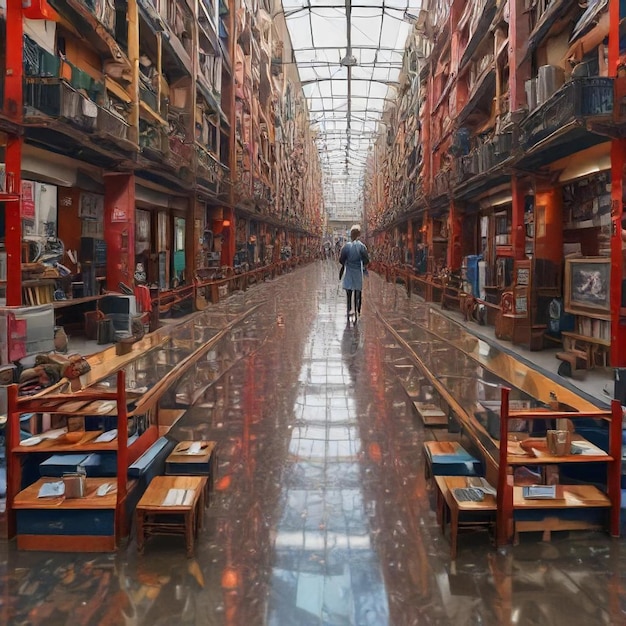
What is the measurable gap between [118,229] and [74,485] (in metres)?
9.38

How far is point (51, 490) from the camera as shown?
3.42 meters

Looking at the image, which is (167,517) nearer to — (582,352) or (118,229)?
(582,352)

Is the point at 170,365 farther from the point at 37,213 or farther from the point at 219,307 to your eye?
the point at 219,307

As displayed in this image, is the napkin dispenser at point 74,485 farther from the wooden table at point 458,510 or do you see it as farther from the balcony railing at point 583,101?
the balcony railing at point 583,101

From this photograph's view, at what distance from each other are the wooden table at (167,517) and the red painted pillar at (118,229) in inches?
363

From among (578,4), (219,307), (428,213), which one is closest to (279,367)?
(578,4)

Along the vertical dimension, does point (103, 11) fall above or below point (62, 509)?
above

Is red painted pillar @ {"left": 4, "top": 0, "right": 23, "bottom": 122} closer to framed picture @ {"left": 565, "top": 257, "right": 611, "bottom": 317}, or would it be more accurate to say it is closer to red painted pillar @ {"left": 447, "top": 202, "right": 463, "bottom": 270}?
framed picture @ {"left": 565, "top": 257, "right": 611, "bottom": 317}

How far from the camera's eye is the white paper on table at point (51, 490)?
3.38 metres

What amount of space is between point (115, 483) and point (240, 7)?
24298mm

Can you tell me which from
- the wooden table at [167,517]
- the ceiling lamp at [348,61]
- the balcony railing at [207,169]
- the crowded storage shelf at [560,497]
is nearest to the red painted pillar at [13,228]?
the wooden table at [167,517]

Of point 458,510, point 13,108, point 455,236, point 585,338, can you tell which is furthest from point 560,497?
point 455,236

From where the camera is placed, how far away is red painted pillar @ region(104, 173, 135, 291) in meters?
11.9

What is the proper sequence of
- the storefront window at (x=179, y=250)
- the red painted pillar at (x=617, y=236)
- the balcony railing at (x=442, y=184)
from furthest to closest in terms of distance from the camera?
the storefront window at (x=179, y=250), the balcony railing at (x=442, y=184), the red painted pillar at (x=617, y=236)
